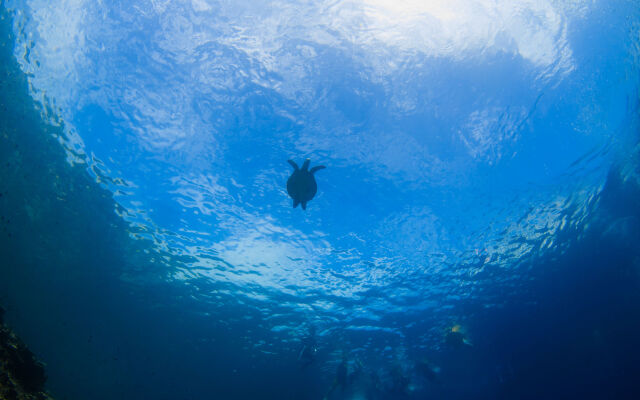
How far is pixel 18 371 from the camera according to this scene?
407cm

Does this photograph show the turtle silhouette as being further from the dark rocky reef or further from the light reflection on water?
the dark rocky reef

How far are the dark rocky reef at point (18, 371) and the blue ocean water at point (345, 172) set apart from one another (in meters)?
7.44

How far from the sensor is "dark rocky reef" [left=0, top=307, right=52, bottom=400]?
347 cm

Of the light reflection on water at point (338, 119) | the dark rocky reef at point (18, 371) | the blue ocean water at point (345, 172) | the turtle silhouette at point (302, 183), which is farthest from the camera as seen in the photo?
the blue ocean water at point (345, 172)

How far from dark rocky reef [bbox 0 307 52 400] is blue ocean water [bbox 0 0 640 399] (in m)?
7.44

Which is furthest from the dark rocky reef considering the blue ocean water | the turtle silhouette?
the blue ocean water

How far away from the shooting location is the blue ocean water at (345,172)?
8.30 meters

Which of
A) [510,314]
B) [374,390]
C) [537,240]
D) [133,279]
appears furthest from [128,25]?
[374,390]

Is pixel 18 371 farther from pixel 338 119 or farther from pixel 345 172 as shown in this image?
pixel 345 172

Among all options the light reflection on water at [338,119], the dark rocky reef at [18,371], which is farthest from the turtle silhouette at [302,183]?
the dark rocky reef at [18,371]

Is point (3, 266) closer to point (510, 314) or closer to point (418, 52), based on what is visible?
point (418, 52)

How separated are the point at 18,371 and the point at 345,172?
9.37 m

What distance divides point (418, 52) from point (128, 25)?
27.5 feet

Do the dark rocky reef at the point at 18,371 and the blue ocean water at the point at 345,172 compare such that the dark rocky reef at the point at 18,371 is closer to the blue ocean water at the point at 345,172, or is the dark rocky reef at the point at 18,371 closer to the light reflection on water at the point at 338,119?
the light reflection on water at the point at 338,119
